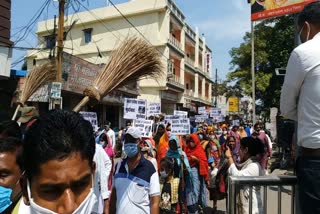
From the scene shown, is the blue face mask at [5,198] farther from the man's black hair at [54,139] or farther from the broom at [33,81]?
the broom at [33,81]

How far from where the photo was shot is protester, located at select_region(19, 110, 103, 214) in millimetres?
1484

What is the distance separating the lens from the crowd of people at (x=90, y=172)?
4.91ft

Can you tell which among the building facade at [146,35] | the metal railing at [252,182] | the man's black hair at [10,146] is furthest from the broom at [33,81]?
the building facade at [146,35]

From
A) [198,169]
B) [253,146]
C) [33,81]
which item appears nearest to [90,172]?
[253,146]

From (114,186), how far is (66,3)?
30.0ft

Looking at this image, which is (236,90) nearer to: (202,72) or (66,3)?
(202,72)

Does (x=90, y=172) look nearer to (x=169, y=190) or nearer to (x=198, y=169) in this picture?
(x=169, y=190)

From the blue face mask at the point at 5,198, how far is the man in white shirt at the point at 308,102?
1648 millimetres

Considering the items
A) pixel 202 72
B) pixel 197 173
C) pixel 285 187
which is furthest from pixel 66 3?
pixel 202 72

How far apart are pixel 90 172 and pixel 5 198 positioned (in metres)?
0.95

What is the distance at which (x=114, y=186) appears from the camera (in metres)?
4.15

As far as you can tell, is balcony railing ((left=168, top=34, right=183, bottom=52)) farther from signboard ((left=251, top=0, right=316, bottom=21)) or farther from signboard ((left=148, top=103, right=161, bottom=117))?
signboard ((left=251, top=0, right=316, bottom=21))

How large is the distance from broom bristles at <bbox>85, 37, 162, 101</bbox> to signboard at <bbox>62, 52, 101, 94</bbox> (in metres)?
12.7

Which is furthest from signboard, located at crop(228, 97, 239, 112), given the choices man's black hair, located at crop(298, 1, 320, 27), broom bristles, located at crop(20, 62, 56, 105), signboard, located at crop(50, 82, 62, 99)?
man's black hair, located at crop(298, 1, 320, 27)
